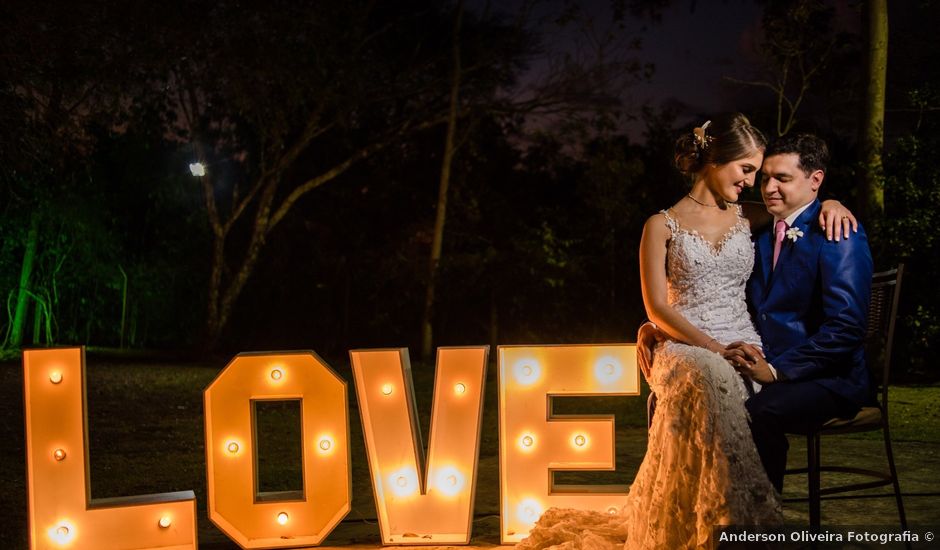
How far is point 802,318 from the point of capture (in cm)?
415

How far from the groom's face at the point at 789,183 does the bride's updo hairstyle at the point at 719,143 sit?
0.14m

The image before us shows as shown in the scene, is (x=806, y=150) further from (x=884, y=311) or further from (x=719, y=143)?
(x=884, y=311)

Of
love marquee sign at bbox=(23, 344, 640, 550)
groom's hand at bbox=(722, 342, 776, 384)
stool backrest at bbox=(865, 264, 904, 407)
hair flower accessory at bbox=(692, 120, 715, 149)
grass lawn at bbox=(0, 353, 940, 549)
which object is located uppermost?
hair flower accessory at bbox=(692, 120, 715, 149)

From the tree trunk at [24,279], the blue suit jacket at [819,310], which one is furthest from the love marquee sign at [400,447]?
the tree trunk at [24,279]

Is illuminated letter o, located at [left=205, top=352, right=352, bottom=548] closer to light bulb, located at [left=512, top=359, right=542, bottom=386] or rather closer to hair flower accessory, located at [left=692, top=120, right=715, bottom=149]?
light bulb, located at [left=512, top=359, right=542, bottom=386]

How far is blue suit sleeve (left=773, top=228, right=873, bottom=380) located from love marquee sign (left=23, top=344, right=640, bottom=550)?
961mm

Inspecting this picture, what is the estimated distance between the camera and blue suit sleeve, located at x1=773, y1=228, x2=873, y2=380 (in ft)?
12.8

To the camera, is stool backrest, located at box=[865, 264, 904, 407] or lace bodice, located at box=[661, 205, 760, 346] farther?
lace bodice, located at box=[661, 205, 760, 346]

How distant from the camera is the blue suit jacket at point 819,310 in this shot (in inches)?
155

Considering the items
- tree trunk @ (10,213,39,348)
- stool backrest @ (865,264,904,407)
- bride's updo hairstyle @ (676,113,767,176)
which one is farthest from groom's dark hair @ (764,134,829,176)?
tree trunk @ (10,213,39,348)

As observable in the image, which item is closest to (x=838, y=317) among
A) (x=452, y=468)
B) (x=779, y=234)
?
(x=779, y=234)

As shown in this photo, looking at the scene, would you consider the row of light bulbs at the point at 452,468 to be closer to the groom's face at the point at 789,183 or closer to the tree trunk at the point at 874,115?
the groom's face at the point at 789,183

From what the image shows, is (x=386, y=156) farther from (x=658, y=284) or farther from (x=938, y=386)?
(x=658, y=284)

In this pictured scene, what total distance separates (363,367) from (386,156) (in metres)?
18.4
